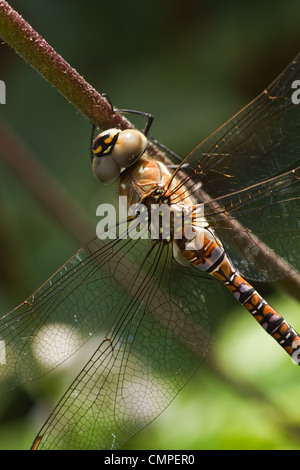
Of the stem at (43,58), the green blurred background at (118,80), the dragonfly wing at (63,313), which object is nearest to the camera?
the stem at (43,58)

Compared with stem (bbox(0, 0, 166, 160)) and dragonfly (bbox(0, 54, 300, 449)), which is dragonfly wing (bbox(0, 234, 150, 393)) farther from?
stem (bbox(0, 0, 166, 160))

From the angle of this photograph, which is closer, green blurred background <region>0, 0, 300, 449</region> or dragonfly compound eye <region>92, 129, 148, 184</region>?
dragonfly compound eye <region>92, 129, 148, 184</region>

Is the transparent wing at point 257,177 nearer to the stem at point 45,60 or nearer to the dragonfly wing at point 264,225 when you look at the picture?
the dragonfly wing at point 264,225

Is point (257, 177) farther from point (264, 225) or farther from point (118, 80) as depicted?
point (118, 80)

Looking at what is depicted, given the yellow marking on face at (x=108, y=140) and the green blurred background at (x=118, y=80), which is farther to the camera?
the green blurred background at (x=118, y=80)

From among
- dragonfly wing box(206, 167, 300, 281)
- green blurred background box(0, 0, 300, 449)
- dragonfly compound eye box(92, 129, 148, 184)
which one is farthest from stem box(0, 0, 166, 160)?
green blurred background box(0, 0, 300, 449)

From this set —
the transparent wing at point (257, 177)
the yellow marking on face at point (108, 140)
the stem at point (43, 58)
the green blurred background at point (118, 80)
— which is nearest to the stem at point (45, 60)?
the stem at point (43, 58)

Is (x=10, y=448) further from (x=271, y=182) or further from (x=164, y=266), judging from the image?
(x=271, y=182)
